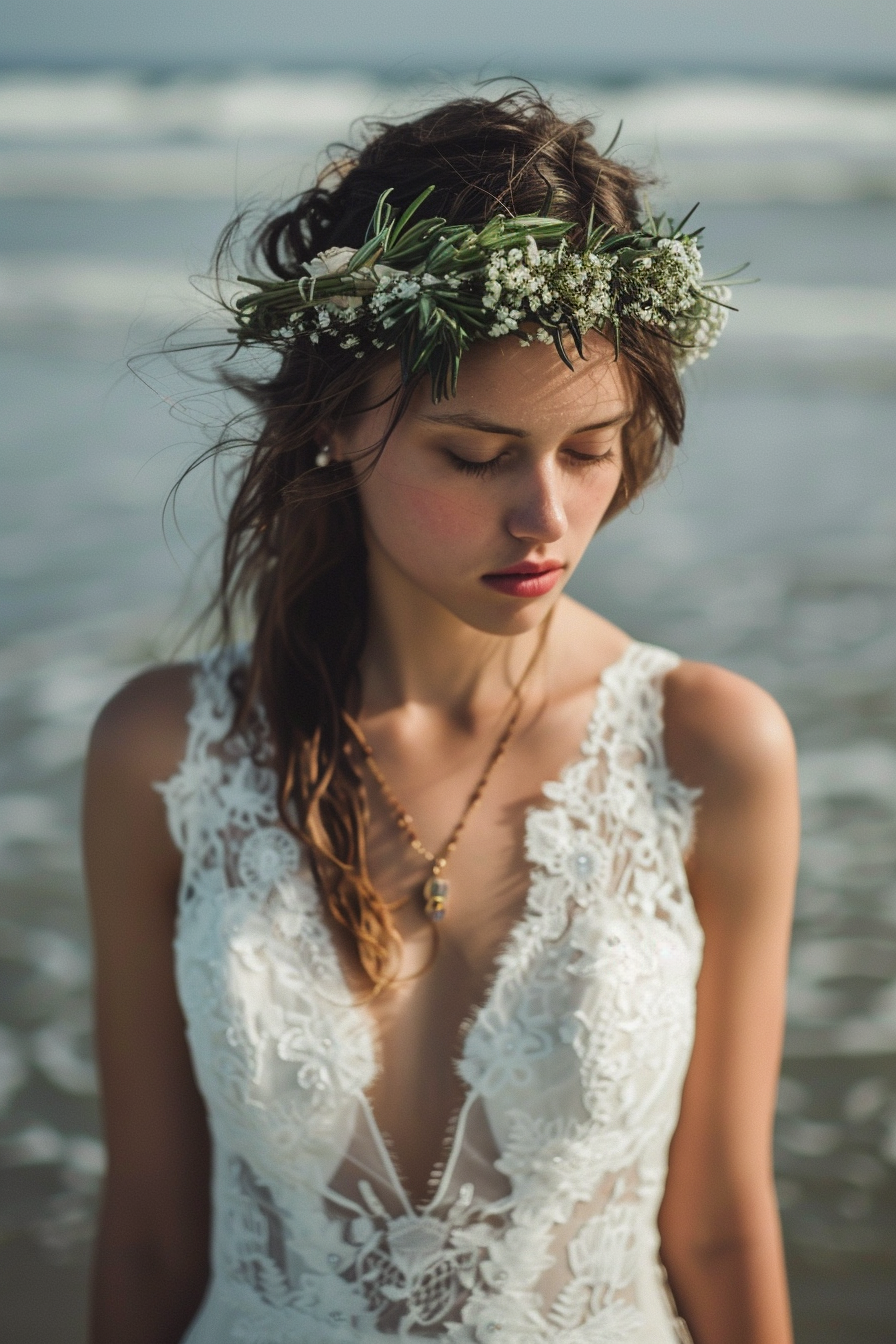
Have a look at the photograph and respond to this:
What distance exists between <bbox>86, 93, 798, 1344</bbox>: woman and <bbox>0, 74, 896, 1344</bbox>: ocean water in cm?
32

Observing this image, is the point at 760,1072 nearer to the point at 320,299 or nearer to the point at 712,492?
the point at 320,299

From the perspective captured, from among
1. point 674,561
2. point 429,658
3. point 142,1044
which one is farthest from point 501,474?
point 674,561

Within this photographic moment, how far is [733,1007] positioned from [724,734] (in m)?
0.45

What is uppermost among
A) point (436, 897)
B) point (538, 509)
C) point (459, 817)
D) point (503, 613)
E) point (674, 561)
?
point (674, 561)

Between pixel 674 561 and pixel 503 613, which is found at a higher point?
pixel 674 561

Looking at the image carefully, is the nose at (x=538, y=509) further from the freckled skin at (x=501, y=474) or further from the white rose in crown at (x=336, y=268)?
the white rose in crown at (x=336, y=268)

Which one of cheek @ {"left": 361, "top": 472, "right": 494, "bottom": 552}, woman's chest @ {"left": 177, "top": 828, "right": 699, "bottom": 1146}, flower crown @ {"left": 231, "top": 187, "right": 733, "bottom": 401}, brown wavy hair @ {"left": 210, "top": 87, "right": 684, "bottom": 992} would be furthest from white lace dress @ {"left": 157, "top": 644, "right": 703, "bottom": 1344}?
flower crown @ {"left": 231, "top": 187, "right": 733, "bottom": 401}

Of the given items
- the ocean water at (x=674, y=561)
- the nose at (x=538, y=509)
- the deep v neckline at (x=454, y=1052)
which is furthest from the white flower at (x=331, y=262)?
the deep v neckline at (x=454, y=1052)

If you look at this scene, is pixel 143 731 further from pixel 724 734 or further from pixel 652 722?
pixel 724 734

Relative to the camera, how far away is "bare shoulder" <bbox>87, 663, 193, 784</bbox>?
2.13m

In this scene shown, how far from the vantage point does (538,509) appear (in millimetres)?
1789

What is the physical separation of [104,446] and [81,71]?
12.5 metres

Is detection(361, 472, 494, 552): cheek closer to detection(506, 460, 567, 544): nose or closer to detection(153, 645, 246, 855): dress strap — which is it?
detection(506, 460, 567, 544): nose

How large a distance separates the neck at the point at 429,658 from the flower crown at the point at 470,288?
511 mm
